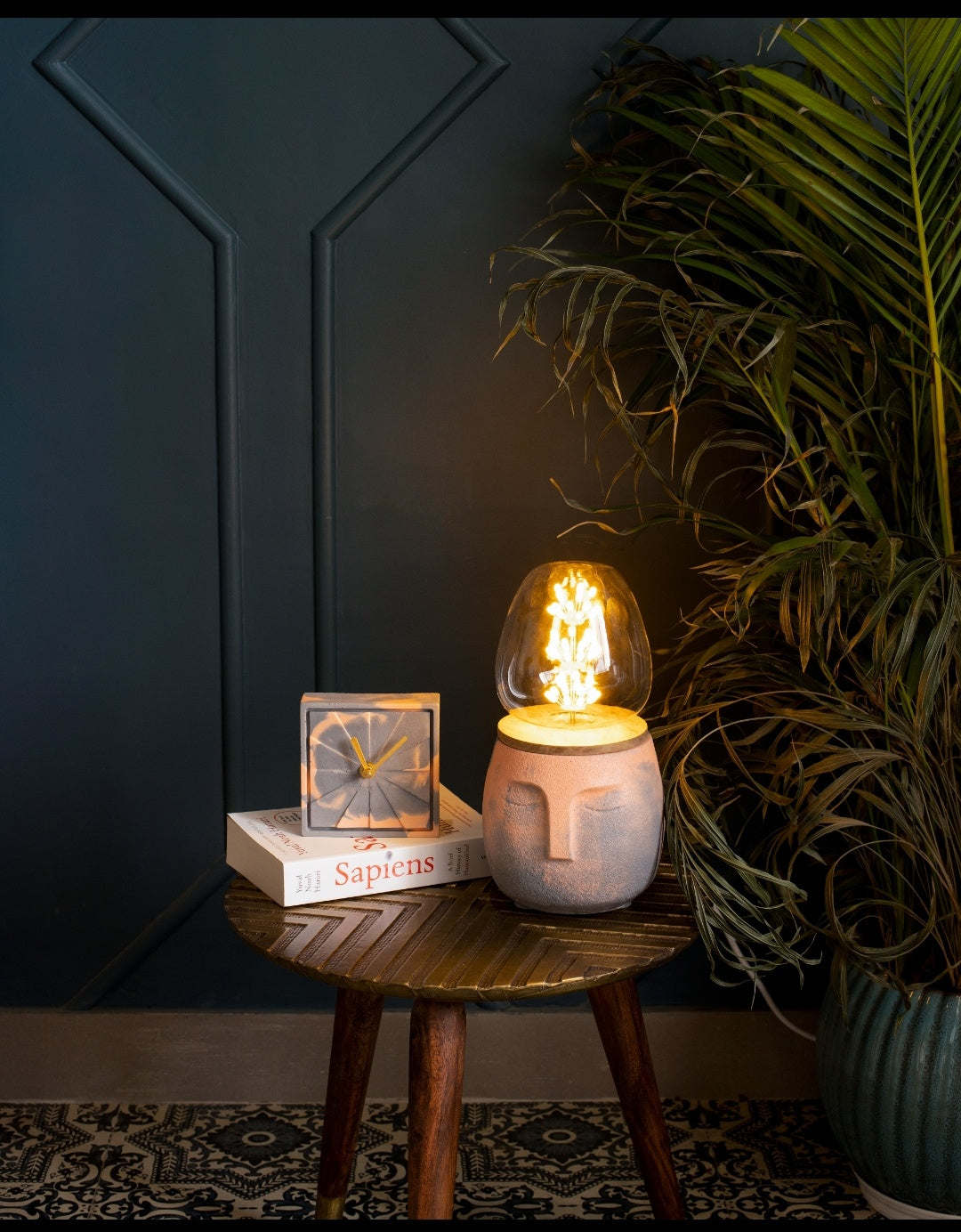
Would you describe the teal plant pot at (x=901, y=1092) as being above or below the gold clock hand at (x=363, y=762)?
below

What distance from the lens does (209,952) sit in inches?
79.7

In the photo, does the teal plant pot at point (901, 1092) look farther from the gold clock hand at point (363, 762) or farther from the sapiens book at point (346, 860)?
the gold clock hand at point (363, 762)

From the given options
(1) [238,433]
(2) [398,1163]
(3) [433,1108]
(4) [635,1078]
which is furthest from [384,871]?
(1) [238,433]

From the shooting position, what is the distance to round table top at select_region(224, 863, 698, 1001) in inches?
48.9

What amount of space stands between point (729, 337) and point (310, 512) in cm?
74

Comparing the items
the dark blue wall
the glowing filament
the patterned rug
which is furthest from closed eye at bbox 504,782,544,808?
the patterned rug

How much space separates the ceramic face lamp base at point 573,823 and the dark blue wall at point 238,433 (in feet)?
1.96

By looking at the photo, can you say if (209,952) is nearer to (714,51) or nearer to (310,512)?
(310,512)

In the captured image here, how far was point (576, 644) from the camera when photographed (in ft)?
4.80

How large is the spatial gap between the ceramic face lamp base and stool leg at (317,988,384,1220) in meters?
0.32

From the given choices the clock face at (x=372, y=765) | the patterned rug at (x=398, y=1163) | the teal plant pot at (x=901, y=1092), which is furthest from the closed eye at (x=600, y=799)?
the patterned rug at (x=398, y=1163)

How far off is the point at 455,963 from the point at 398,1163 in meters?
0.79

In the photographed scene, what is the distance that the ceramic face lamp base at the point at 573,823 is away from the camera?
1347mm

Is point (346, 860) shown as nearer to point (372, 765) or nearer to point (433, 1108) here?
point (372, 765)
